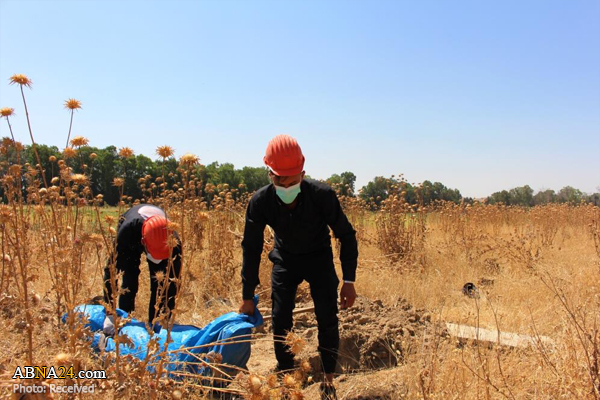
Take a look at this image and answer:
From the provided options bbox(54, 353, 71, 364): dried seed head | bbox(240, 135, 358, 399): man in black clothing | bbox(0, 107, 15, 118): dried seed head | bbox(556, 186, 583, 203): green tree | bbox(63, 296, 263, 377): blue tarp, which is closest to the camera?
bbox(54, 353, 71, 364): dried seed head

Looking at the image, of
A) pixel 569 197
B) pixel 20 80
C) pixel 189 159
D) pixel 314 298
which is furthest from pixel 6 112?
pixel 569 197

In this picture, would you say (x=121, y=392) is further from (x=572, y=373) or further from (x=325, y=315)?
(x=572, y=373)

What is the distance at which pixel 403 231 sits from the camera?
269 inches

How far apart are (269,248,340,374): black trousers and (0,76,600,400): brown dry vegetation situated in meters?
0.33

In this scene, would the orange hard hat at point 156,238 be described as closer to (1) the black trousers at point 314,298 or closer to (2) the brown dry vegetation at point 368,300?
(2) the brown dry vegetation at point 368,300

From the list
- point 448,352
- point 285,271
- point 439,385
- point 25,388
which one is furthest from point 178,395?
point 448,352

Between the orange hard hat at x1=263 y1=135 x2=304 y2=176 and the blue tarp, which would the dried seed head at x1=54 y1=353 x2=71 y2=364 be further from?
the orange hard hat at x1=263 y1=135 x2=304 y2=176

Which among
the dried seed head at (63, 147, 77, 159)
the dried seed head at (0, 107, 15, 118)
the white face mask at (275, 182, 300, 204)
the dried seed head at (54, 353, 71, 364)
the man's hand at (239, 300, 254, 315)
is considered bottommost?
the man's hand at (239, 300, 254, 315)

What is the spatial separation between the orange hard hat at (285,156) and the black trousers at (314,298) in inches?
25.4

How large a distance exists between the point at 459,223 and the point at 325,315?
227 inches

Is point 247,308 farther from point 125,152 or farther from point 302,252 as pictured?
point 125,152

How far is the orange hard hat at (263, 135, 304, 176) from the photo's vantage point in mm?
2662

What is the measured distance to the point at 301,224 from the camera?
2.81 m

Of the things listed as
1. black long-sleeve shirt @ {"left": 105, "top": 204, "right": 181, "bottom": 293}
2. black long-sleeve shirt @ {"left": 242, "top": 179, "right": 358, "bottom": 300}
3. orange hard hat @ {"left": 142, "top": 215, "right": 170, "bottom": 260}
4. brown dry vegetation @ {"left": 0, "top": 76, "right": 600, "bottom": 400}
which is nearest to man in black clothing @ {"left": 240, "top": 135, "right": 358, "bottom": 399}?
black long-sleeve shirt @ {"left": 242, "top": 179, "right": 358, "bottom": 300}
